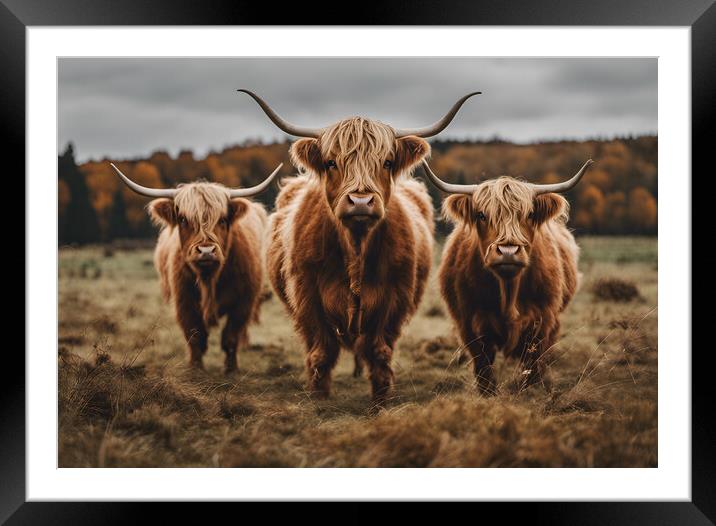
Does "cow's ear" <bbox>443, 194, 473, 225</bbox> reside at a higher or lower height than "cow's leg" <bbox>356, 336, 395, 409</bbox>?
higher

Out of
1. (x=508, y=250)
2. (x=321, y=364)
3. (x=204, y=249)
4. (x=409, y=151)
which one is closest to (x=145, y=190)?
(x=204, y=249)

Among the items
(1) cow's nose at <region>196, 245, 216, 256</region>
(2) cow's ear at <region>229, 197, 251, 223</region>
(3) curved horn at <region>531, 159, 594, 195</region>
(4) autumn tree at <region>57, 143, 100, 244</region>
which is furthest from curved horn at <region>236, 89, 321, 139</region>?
(3) curved horn at <region>531, 159, 594, 195</region>

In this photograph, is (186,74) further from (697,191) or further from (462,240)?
(697,191)

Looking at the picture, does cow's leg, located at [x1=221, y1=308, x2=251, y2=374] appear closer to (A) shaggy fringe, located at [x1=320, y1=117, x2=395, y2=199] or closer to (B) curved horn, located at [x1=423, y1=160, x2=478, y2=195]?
(A) shaggy fringe, located at [x1=320, y1=117, x2=395, y2=199]

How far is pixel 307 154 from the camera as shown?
163 inches

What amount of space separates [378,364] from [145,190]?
7.50 feet

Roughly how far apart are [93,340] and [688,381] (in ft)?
14.5

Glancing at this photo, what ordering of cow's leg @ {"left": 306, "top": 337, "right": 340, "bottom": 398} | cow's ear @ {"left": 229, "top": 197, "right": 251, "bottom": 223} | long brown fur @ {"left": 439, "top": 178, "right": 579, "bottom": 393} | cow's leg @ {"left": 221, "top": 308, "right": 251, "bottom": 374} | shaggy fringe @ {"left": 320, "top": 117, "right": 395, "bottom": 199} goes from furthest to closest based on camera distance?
1. cow's leg @ {"left": 221, "top": 308, "right": 251, "bottom": 374}
2. cow's ear @ {"left": 229, "top": 197, "right": 251, "bottom": 223}
3. cow's leg @ {"left": 306, "top": 337, "right": 340, "bottom": 398}
4. long brown fur @ {"left": 439, "top": 178, "right": 579, "bottom": 393}
5. shaggy fringe @ {"left": 320, "top": 117, "right": 395, "bottom": 199}

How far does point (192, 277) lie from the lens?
4641 millimetres

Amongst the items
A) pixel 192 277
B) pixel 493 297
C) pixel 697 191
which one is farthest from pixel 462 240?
pixel 192 277

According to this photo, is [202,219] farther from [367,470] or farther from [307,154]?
[367,470]

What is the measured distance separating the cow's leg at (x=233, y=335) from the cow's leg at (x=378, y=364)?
3.57 feet

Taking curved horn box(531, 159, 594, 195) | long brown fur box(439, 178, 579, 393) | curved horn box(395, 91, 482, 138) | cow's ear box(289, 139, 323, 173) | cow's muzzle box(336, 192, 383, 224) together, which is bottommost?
long brown fur box(439, 178, 579, 393)

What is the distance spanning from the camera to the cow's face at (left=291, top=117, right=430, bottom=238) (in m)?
3.88
